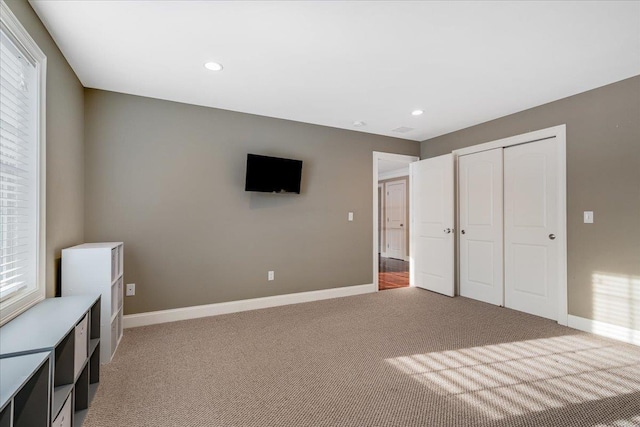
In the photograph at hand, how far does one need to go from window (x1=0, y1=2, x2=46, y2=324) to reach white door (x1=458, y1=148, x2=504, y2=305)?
15.0ft

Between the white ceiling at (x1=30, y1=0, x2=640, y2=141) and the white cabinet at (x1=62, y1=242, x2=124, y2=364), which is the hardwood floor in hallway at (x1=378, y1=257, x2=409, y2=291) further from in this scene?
the white cabinet at (x1=62, y1=242, x2=124, y2=364)

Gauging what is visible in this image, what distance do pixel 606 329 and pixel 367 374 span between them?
2547 millimetres

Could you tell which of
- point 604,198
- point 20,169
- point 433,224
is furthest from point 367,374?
point 433,224

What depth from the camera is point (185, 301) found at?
3404mm

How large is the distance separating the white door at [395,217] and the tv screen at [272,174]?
4.76 metres

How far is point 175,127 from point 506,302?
4.52 m

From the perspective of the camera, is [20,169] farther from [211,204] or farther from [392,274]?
[392,274]

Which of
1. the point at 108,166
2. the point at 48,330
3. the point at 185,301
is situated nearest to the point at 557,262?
the point at 185,301

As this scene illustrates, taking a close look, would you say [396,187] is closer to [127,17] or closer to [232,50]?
[232,50]

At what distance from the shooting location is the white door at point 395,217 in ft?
26.5

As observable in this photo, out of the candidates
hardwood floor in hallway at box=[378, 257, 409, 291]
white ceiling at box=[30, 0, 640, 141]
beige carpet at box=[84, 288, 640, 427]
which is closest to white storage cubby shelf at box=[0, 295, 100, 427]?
beige carpet at box=[84, 288, 640, 427]

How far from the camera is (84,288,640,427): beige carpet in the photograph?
5.82 ft

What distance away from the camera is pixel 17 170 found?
1.85 metres

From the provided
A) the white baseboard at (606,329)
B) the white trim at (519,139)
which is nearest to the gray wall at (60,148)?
the white trim at (519,139)
